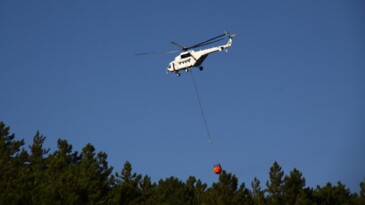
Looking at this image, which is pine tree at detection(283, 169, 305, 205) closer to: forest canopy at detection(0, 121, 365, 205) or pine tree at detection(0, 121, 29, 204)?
forest canopy at detection(0, 121, 365, 205)

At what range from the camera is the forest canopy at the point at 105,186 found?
78750 mm

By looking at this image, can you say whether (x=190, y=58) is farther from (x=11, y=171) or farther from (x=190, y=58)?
(x=11, y=171)

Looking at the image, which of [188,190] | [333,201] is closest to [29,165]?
[188,190]

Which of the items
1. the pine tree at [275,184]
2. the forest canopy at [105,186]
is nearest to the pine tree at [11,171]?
the forest canopy at [105,186]

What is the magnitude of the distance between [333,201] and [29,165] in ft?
126

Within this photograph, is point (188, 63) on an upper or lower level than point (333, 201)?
upper

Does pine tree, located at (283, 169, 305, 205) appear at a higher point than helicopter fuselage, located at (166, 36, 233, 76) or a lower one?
lower

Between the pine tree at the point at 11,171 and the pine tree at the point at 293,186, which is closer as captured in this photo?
the pine tree at the point at 11,171

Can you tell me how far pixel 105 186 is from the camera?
299ft

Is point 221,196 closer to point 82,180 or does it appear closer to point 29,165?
point 82,180

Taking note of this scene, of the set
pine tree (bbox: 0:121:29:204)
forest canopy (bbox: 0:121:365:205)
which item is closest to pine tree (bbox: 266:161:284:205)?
forest canopy (bbox: 0:121:365:205)

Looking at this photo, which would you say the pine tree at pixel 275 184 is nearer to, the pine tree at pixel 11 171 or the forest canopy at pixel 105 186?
the forest canopy at pixel 105 186

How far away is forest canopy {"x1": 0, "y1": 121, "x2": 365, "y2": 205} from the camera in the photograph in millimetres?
78750

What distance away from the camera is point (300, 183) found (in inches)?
3691
